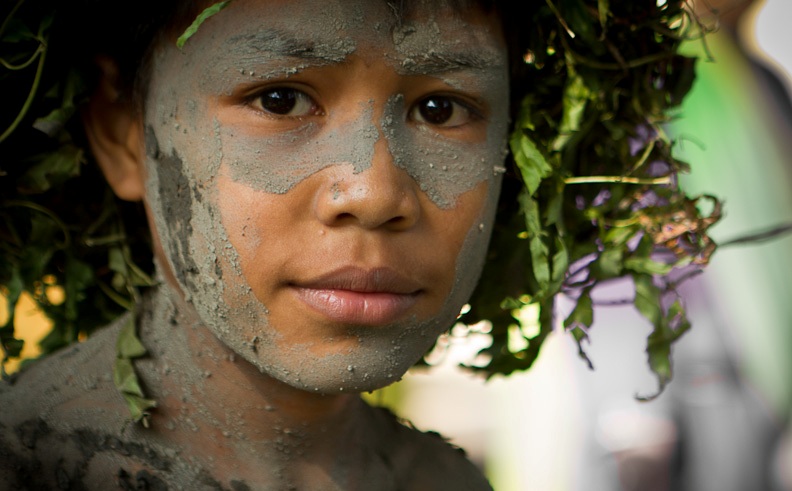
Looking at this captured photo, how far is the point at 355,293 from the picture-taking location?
1.82 metres

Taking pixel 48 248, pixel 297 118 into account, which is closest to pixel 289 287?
pixel 297 118

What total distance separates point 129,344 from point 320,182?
626 millimetres

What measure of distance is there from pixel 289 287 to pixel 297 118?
335 mm

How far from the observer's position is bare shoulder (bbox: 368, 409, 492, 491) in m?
2.38

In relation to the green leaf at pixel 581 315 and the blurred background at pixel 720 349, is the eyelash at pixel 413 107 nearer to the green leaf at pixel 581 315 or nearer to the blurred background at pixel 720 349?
the green leaf at pixel 581 315

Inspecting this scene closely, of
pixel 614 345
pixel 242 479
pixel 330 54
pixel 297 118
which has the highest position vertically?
pixel 330 54

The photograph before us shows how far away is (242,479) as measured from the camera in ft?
6.81

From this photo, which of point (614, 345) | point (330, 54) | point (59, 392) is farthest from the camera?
point (614, 345)

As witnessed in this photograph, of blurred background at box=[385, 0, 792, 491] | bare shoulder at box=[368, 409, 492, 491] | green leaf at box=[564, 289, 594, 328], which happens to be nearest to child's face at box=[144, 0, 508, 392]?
green leaf at box=[564, 289, 594, 328]

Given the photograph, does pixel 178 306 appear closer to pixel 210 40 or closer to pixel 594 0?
pixel 210 40

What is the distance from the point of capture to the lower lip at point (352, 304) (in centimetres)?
182

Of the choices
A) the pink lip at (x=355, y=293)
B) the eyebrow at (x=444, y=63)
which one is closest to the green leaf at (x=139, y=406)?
the pink lip at (x=355, y=293)

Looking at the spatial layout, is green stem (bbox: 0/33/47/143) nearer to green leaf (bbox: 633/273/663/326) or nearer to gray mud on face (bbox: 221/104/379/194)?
gray mud on face (bbox: 221/104/379/194)

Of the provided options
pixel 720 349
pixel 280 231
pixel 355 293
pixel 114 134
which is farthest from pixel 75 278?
pixel 720 349
